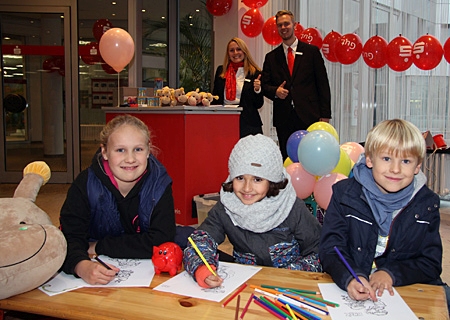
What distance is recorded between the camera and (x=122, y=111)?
423 cm

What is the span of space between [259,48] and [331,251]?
4769 millimetres

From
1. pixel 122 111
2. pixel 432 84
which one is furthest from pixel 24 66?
pixel 432 84

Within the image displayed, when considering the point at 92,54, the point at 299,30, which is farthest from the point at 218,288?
the point at 92,54

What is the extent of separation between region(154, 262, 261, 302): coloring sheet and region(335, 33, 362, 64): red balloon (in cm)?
375

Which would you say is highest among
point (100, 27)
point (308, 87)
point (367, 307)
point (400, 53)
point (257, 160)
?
point (100, 27)

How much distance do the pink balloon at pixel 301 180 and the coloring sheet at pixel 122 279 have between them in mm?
1566

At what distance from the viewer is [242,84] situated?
4.20 meters

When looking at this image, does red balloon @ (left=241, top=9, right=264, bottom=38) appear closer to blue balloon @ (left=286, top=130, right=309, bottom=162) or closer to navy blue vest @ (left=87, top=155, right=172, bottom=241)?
blue balloon @ (left=286, top=130, right=309, bottom=162)

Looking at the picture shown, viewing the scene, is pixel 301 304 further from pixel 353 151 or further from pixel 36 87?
pixel 36 87

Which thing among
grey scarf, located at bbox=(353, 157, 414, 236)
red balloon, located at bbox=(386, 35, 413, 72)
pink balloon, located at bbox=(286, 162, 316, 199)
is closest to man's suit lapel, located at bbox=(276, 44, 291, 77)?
red balloon, located at bbox=(386, 35, 413, 72)

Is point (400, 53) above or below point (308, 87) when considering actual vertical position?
above

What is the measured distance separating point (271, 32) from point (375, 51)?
1231mm

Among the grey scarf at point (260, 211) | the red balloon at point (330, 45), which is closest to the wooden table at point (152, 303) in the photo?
the grey scarf at point (260, 211)

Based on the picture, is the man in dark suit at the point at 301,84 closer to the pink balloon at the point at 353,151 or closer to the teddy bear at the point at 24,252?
the pink balloon at the point at 353,151
